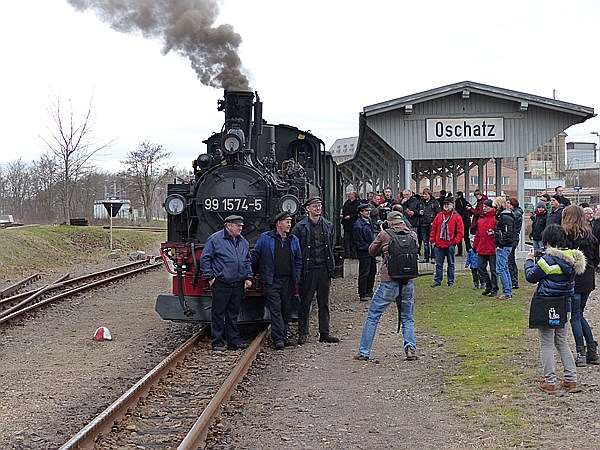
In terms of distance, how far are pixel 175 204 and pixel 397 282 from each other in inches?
136

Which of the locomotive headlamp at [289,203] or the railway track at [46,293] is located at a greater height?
the locomotive headlamp at [289,203]

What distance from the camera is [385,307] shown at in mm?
8531

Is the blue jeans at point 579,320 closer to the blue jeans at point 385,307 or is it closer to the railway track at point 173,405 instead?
the blue jeans at point 385,307

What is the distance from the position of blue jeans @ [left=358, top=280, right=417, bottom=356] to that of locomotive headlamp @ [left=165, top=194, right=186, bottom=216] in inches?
126

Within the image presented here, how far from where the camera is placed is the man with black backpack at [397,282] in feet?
27.5

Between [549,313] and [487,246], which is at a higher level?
[487,246]

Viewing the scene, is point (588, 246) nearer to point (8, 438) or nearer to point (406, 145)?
point (8, 438)

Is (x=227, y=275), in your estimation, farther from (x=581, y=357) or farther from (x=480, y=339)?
(x=581, y=357)

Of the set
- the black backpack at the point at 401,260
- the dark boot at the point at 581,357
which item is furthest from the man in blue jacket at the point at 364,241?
the dark boot at the point at 581,357

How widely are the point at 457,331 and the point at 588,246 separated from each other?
2827mm

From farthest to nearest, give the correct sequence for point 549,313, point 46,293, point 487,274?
point 46,293 → point 487,274 → point 549,313

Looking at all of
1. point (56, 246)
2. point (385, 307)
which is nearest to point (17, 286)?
point (56, 246)

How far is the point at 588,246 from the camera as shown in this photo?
752 centimetres

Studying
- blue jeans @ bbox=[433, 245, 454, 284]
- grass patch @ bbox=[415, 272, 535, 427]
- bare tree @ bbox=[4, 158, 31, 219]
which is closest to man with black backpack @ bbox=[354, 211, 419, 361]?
grass patch @ bbox=[415, 272, 535, 427]
